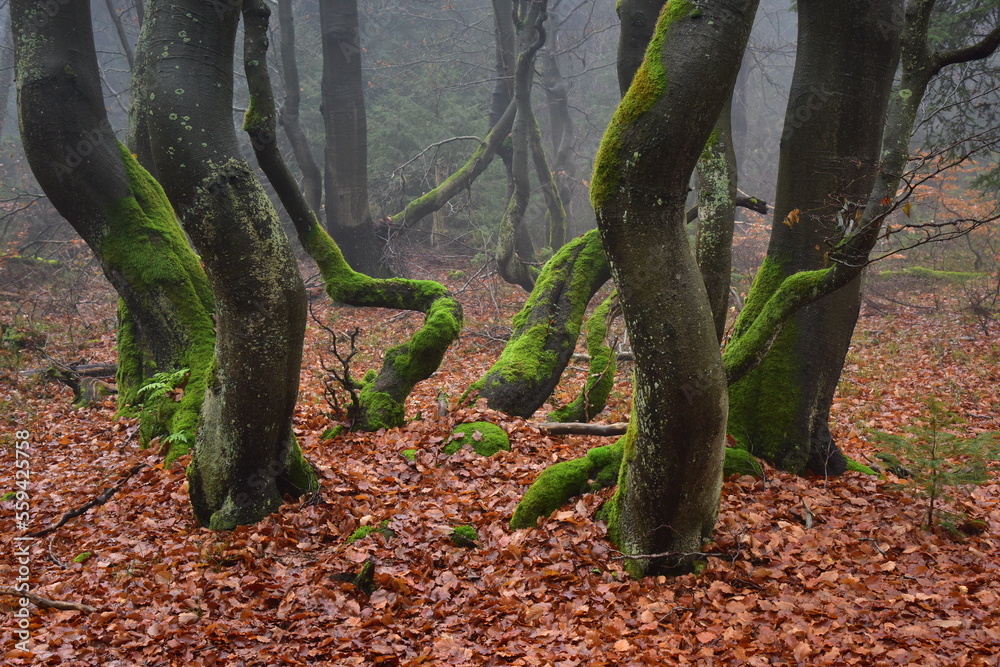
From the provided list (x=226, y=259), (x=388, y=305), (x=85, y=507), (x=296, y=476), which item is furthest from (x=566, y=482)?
(x=85, y=507)

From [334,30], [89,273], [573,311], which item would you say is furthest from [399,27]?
[573,311]

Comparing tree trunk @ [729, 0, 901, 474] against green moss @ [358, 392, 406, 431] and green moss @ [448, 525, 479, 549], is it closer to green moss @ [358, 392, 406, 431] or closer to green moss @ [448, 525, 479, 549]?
green moss @ [448, 525, 479, 549]

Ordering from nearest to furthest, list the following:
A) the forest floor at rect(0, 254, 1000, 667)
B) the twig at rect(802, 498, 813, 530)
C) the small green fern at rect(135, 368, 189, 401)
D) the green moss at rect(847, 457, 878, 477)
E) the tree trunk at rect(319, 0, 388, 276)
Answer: the forest floor at rect(0, 254, 1000, 667), the twig at rect(802, 498, 813, 530), the green moss at rect(847, 457, 878, 477), the small green fern at rect(135, 368, 189, 401), the tree trunk at rect(319, 0, 388, 276)

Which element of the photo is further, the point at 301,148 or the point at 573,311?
the point at 301,148

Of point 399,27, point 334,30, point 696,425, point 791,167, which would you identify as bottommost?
point 696,425

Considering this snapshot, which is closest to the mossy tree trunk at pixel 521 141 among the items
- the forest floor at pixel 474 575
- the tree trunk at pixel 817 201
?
the forest floor at pixel 474 575

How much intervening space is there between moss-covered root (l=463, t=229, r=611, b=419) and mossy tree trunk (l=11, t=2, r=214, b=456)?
130 inches

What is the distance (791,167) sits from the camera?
5.93 meters

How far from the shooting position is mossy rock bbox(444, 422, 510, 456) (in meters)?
6.53

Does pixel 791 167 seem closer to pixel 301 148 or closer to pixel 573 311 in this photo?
pixel 573 311

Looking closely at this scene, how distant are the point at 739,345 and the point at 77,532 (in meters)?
5.52

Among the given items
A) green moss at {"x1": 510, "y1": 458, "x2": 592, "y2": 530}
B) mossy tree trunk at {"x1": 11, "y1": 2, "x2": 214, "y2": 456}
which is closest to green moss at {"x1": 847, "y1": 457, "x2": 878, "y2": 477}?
green moss at {"x1": 510, "y1": 458, "x2": 592, "y2": 530}

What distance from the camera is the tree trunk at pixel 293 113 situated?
720 inches

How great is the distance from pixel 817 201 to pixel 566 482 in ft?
11.1
